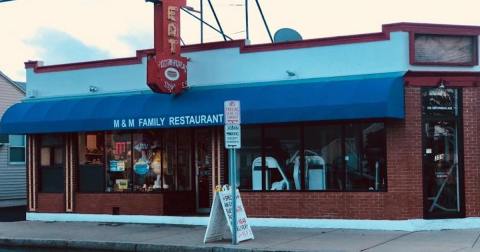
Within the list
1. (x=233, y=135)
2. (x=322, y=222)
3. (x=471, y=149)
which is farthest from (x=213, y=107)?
(x=471, y=149)

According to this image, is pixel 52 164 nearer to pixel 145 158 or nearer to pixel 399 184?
pixel 145 158

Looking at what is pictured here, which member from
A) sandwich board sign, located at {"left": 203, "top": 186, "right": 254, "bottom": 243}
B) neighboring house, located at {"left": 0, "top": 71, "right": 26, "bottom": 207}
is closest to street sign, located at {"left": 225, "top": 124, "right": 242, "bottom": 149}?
sandwich board sign, located at {"left": 203, "top": 186, "right": 254, "bottom": 243}

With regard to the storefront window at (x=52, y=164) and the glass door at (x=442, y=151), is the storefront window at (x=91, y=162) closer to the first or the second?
the storefront window at (x=52, y=164)

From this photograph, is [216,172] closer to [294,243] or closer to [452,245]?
[294,243]

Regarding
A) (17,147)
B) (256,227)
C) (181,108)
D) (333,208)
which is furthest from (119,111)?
(17,147)

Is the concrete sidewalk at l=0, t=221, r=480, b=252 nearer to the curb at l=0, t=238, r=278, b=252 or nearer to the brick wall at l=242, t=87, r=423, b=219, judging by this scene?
the curb at l=0, t=238, r=278, b=252

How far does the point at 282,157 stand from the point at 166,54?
12.6ft

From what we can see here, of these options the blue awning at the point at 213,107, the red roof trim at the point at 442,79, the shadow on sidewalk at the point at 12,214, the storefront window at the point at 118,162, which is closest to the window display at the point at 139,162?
the storefront window at the point at 118,162

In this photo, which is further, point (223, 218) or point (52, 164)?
point (52, 164)

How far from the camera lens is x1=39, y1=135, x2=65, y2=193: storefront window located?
19438 millimetres

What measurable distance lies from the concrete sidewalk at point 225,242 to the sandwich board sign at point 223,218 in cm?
20

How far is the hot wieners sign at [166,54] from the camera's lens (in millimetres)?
16250

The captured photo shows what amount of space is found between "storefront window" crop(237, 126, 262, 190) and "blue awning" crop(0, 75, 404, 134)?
1.02 meters

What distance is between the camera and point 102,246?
46.9 ft
